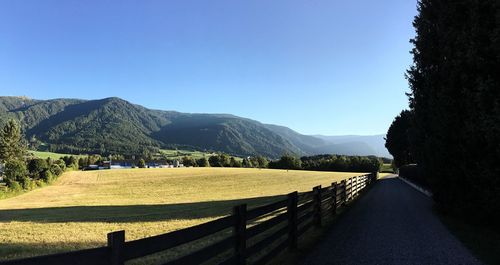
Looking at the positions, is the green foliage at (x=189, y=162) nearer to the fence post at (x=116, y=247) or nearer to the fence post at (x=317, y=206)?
the fence post at (x=317, y=206)

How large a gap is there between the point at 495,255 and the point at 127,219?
1411 centimetres

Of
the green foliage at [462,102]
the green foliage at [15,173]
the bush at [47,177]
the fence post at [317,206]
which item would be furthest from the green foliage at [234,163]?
the fence post at [317,206]

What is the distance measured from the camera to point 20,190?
2271 inches

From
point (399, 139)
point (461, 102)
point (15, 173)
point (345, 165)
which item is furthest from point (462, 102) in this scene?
point (345, 165)

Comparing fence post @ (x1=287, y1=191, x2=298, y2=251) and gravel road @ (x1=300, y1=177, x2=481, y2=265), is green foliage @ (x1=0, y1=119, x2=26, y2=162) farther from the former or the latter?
fence post @ (x1=287, y1=191, x2=298, y2=251)

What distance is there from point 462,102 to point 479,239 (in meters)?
3.72

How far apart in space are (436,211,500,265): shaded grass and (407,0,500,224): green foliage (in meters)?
0.58

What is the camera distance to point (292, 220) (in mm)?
9297

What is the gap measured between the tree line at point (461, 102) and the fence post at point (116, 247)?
8285mm

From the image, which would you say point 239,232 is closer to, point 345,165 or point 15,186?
point 15,186

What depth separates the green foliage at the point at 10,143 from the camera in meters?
98.1

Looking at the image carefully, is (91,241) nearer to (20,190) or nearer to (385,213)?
(385,213)

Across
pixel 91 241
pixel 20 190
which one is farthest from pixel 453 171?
pixel 20 190

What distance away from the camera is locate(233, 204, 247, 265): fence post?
6289 mm
